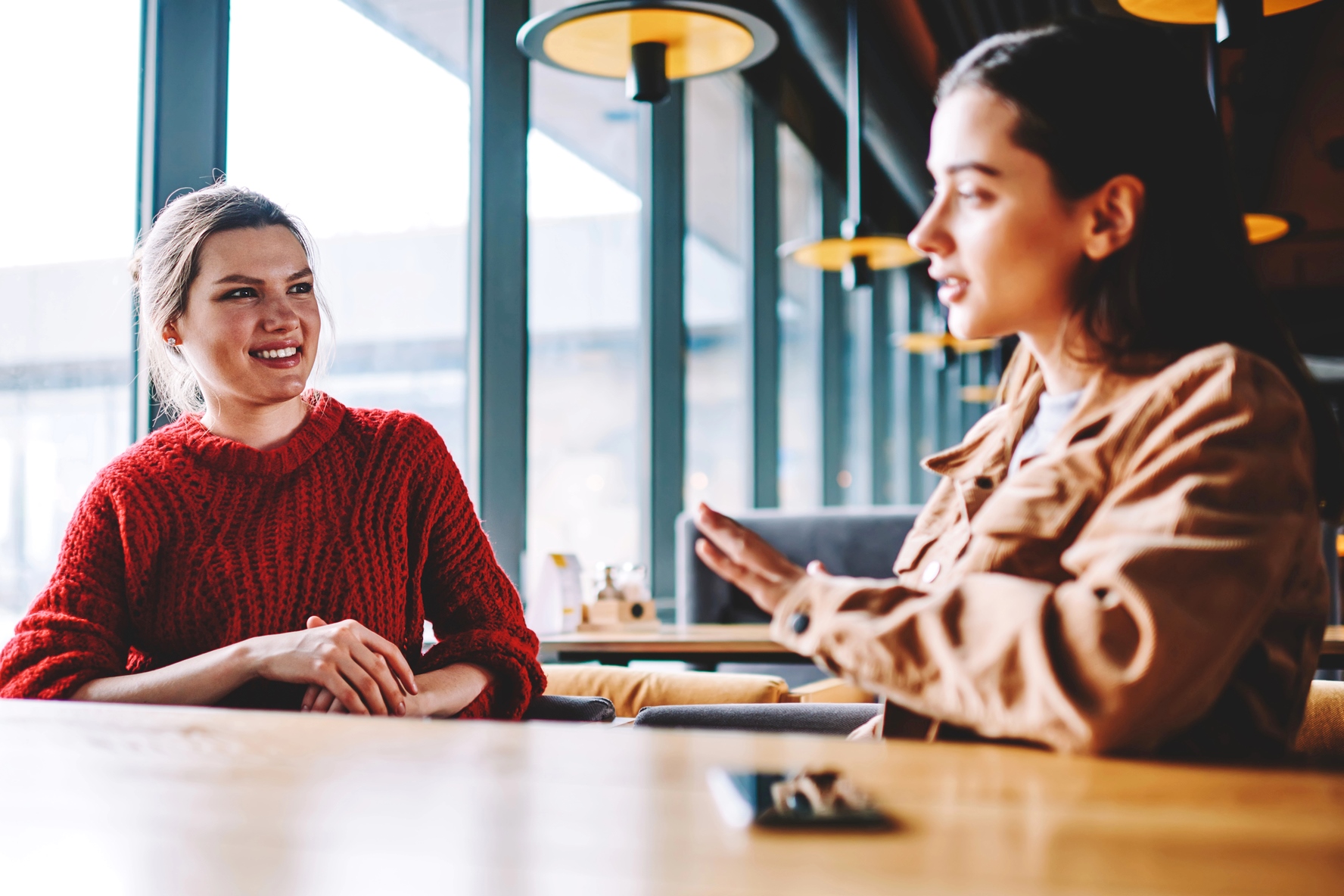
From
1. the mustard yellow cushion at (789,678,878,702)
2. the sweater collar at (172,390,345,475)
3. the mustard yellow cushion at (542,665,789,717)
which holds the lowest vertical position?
the mustard yellow cushion at (789,678,878,702)

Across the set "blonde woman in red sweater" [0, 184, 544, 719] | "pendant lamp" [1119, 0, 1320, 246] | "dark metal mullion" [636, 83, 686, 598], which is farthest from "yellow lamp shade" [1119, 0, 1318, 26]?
"dark metal mullion" [636, 83, 686, 598]

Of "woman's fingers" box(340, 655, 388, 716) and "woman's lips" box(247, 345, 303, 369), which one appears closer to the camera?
"woman's fingers" box(340, 655, 388, 716)

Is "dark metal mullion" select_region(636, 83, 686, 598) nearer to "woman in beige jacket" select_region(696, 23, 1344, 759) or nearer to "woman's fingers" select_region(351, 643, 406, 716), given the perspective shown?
"woman's fingers" select_region(351, 643, 406, 716)

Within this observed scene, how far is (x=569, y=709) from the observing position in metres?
1.78

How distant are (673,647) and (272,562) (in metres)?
1.07

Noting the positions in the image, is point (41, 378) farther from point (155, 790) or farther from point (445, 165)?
point (155, 790)

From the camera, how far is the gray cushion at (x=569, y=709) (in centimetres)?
173

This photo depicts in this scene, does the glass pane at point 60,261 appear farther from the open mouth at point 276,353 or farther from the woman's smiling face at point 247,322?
the open mouth at point 276,353

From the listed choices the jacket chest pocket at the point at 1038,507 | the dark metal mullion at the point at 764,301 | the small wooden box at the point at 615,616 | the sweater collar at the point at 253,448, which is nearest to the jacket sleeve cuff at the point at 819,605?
the jacket chest pocket at the point at 1038,507

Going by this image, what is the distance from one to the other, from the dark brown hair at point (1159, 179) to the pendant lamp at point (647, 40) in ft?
4.45

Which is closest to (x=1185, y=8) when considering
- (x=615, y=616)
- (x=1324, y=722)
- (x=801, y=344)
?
(x=1324, y=722)

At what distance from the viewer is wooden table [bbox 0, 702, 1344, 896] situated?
2.00 feet

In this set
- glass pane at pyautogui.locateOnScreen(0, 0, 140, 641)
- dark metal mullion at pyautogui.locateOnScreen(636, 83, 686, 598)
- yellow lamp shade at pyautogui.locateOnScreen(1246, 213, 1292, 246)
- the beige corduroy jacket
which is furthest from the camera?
dark metal mullion at pyautogui.locateOnScreen(636, 83, 686, 598)

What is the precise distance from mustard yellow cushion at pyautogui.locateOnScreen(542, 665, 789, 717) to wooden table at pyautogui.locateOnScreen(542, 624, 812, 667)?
0.58ft
